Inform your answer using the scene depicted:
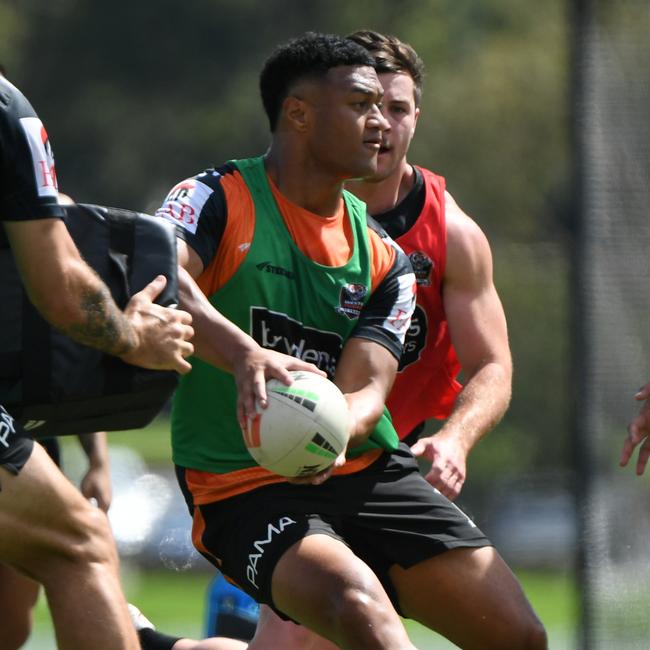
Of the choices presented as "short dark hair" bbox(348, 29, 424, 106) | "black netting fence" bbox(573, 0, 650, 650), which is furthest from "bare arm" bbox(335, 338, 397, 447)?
"black netting fence" bbox(573, 0, 650, 650)

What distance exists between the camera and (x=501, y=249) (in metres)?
18.2

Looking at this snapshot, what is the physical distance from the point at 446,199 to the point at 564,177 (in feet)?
65.4

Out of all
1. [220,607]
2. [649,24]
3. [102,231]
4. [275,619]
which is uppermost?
[649,24]

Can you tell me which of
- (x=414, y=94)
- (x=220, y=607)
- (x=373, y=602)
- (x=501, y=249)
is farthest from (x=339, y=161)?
(x=501, y=249)

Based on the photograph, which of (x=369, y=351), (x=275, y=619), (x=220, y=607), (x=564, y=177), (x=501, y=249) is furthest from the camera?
(x=564, y=177)

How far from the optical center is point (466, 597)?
17.0ft

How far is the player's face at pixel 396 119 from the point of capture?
6.16 metres

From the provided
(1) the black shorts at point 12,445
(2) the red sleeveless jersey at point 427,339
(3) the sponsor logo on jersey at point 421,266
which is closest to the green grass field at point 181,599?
(2) the red sleeveless jersey at point 427,339

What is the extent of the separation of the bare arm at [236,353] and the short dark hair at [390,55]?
1.62 metres

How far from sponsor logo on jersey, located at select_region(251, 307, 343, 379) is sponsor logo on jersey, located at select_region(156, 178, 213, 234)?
36 centimetres

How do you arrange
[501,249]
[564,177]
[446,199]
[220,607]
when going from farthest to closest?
Result: 1. [564,177]
2. [501,249]
3. [220,607]
4. [446,199]

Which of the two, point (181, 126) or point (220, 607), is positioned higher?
point (220, 607)

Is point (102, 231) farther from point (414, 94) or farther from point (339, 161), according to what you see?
point (414, 94)

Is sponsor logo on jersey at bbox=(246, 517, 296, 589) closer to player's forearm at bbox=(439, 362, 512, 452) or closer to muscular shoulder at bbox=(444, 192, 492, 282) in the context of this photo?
player's forearm at bbox=(439, 362, 512, 452)
